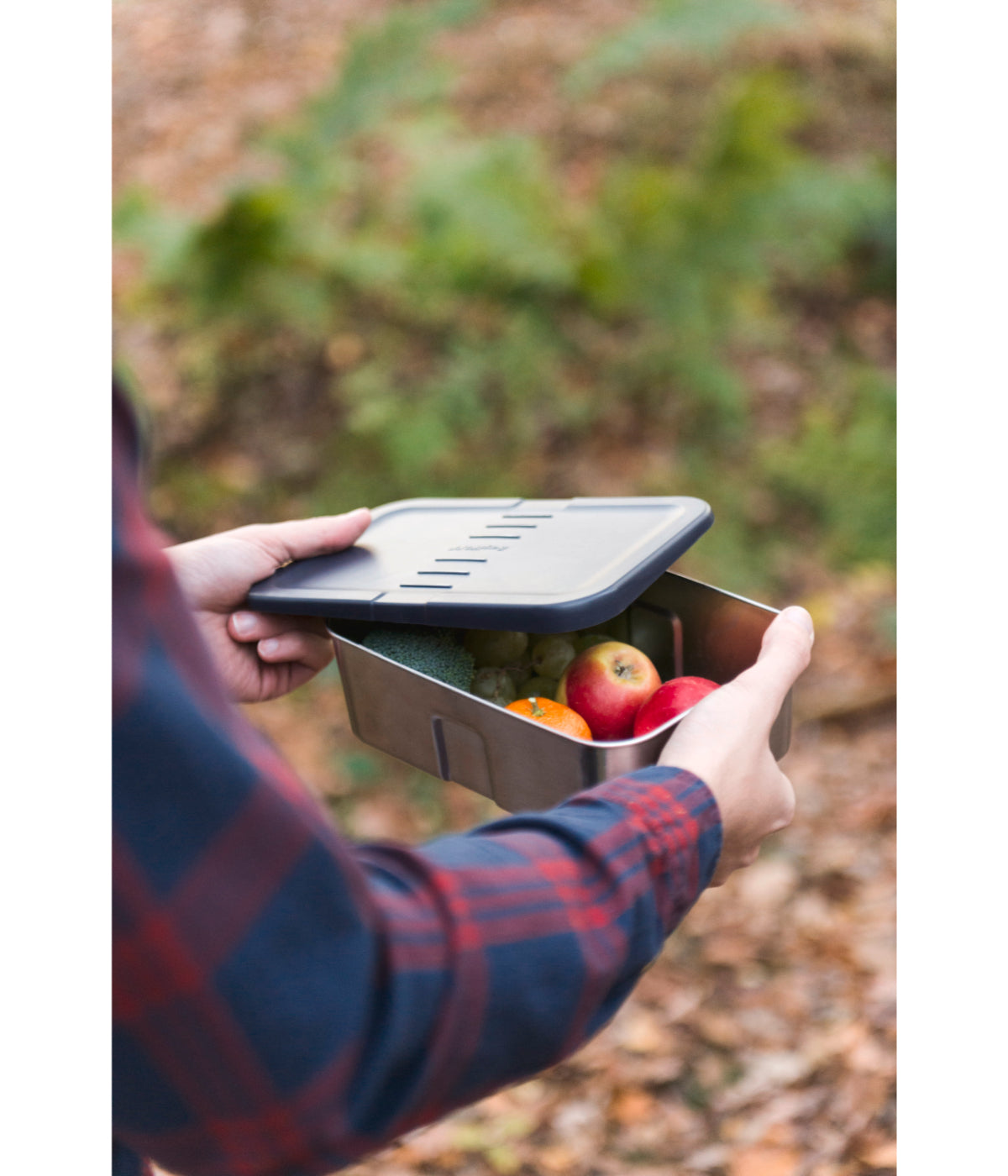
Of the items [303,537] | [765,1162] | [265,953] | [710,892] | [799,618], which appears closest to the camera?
[265,953]

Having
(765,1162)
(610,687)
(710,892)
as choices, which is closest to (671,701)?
(610,687)

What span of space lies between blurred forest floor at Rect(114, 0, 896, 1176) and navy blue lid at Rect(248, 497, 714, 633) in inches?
36.2

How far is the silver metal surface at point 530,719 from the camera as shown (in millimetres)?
547

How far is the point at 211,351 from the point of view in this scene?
182 centimetres

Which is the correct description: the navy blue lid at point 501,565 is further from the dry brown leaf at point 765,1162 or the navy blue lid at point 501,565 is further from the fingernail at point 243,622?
the dry brown leaf at point 765,1162

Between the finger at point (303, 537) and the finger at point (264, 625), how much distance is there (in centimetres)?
5

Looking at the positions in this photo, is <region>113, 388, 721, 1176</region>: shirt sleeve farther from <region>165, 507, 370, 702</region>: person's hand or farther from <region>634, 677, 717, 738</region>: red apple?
<region>165, 507, 370, 702</region>: person's hand

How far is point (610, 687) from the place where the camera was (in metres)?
0.66

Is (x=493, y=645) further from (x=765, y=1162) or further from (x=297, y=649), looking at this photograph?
(x=765, y=1162)

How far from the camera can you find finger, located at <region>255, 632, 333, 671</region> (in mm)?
802

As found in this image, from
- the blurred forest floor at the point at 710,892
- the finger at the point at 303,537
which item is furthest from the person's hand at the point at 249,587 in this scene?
the blurred forest floor at the point at 710,892

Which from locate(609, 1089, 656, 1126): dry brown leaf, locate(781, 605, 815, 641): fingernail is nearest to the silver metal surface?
locate(781, 605, 815, 641): fingernail

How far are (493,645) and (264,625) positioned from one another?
0.71 feet

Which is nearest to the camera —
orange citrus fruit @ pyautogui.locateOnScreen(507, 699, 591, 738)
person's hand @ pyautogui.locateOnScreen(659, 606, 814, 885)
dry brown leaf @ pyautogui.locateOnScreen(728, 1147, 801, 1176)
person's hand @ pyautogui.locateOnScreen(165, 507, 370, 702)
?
person's hand @ pyautogui.locateOnScreen(659, 606, 814, 885)
